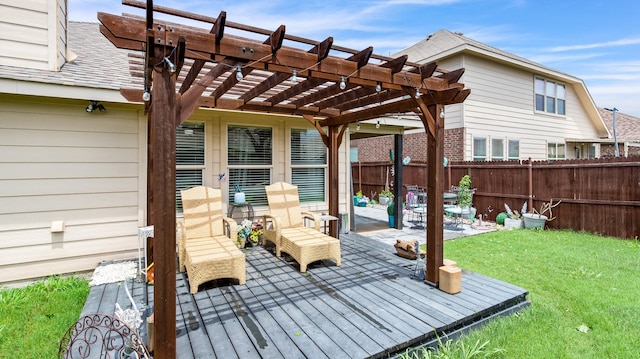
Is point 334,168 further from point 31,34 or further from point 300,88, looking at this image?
point 31,34

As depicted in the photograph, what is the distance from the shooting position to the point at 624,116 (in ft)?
62.1

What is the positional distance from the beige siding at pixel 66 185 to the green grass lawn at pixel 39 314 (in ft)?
1.34

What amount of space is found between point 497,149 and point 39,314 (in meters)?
12.7

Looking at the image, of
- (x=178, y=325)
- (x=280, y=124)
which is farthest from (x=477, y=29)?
(x=178, y=325)

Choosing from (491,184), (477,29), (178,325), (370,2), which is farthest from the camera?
(477,29)

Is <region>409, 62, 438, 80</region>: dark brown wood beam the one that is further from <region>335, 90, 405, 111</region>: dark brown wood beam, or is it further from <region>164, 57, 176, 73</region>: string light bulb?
<region>164, 57, 176, 73</region>: string light bulb

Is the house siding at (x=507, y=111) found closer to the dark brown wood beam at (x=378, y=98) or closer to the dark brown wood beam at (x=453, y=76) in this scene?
the dark brown wood beam at (x=378, y=98)

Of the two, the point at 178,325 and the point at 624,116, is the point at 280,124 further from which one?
the point at 624,116

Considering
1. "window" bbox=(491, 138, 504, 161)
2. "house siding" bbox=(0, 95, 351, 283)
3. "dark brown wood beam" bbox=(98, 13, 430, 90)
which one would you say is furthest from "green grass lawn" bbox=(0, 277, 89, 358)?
"window" bbox=(491, 138, 504, 161)

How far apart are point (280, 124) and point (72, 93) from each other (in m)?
3.11

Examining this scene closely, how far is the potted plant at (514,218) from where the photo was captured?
8141mm

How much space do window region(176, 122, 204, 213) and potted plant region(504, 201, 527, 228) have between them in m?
7.58

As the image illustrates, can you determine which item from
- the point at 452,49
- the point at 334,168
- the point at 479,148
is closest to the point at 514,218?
the point at 479,148

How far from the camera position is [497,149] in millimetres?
11508
